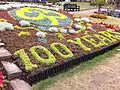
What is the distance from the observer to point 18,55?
10781 mm

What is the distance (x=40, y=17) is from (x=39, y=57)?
5.09 m

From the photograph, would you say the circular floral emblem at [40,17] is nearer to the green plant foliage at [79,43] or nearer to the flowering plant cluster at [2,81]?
the green plant foliage at [79,43]

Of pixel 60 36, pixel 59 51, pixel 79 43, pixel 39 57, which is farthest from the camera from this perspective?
pixel 60 36

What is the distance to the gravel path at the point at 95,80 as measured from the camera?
10172 millimetres

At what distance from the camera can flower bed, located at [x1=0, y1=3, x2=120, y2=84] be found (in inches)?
418

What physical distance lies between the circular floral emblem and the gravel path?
4.20 meters

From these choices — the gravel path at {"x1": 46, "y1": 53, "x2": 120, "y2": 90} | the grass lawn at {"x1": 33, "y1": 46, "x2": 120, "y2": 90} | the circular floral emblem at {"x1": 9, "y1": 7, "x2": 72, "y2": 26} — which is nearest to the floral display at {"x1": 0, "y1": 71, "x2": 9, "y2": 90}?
the grass lawn at {"x1": 33, "y1": 46, "x2": 120, "y2": 90}

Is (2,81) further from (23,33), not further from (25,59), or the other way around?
(23,33)

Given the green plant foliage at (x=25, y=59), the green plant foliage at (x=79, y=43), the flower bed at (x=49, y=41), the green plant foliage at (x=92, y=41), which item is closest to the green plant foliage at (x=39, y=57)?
the flower bed at (x=49, y=41)

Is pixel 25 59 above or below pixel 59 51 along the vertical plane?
above

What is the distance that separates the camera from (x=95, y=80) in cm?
1091

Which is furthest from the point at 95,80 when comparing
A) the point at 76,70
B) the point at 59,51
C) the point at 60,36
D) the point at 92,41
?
the point at 92,41

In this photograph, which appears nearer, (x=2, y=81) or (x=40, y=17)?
(x=2, y=81)

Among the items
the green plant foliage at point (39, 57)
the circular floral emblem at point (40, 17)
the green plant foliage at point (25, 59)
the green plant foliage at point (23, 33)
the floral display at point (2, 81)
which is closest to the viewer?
the floral display at point (2, 81)
